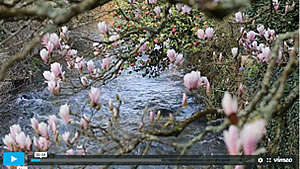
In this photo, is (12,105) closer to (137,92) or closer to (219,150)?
(137,92)

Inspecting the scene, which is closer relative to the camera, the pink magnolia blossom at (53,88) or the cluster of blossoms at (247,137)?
the cluster of blossoms at (247,137)

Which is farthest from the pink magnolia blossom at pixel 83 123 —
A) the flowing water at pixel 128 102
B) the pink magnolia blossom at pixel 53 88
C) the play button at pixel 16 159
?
the flowing water at pixel 128 102

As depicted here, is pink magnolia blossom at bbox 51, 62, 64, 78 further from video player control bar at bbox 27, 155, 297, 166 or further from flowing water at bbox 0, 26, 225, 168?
flowing water at bbox 0, 26, 225, 168

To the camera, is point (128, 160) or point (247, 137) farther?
point (128, 160)

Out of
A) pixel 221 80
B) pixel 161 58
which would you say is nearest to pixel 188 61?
pixel 161 58

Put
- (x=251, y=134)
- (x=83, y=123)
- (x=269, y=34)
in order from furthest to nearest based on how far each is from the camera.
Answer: (x=269, y=34), (x=83, y=123), (x=251, y=134)

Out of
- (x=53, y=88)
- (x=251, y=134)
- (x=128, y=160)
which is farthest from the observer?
(x=53, y=88)

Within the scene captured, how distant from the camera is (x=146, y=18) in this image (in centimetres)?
539

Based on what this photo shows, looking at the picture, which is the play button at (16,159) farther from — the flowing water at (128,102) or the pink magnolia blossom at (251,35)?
the flowing water at (128,102)

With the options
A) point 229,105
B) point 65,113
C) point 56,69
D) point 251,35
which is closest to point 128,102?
point 251,35

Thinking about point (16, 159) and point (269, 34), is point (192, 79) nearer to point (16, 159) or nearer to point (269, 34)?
point (16, 159)

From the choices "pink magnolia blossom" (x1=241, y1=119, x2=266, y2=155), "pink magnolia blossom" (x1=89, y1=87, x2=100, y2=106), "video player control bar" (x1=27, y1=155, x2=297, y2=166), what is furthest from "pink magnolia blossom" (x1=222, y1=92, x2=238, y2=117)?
"pink magnolia blossom" (x1=89, y1=87, x2=100, y2=106)

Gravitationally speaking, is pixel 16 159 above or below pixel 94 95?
below

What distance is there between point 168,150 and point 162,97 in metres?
1.73
